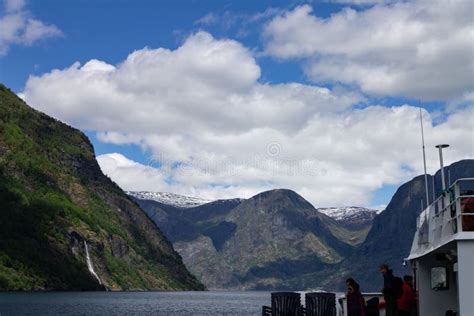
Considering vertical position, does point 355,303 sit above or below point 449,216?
below

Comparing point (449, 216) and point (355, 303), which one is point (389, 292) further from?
point (449, 216)

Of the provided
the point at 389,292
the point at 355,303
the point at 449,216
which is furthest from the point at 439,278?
the point at 355,303

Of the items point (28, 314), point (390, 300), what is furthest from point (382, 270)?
point (28, 314)

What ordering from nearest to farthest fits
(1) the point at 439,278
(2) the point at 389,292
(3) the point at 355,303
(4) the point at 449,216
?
(4) the point at 449,216, (3) the point at 355,303, (2) the point at 389,292, (1) the point at 439,278

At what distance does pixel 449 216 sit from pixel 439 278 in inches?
138

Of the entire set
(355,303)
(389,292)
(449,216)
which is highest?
(449,216)

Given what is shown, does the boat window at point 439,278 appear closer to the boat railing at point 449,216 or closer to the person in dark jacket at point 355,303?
the boat railing at point 449,216

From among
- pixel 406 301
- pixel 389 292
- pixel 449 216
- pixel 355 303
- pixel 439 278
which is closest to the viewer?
pixel 449 216

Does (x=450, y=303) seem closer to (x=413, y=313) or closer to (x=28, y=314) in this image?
(x=413, y=313)

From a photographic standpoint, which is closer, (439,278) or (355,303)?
(355,303)

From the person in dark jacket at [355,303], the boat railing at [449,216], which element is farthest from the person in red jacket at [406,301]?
the person in dark jacket at [355,303]

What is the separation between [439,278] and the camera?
82.4 feet

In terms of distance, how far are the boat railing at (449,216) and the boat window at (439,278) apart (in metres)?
1.08

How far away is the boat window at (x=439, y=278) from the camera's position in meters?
24.9
